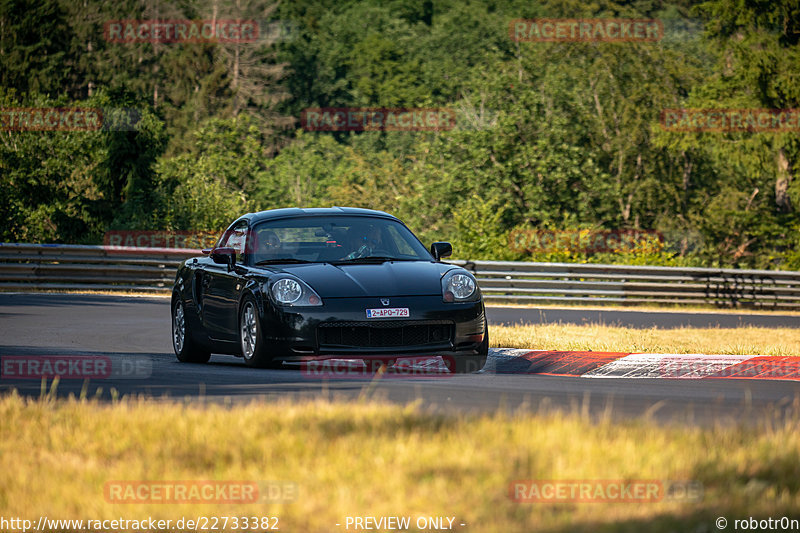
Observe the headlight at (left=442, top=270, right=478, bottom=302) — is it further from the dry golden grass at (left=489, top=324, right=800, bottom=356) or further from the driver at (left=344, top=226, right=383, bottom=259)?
the dry golden grass at (left=489, top=324, right=800, bottom=356)

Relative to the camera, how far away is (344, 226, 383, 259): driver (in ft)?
35.2

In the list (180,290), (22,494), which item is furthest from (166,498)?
(180,290)

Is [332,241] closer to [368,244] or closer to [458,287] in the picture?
[368,244]

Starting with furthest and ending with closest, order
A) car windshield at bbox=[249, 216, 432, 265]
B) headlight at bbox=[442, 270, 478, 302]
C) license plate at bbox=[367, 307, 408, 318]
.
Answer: car windshield at bbox=[249, 216, 432, 265], headlight at bbox=[442, 270, 478, 302], license plate at bbox=[367, 307, 408, 318]

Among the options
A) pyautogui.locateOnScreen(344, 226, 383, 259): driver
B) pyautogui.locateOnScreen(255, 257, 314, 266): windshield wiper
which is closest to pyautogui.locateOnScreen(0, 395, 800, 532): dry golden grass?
pyautogui.locateOnScreen(255, 257, 314, 266): windshield wiper

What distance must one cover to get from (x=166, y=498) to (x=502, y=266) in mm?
22239

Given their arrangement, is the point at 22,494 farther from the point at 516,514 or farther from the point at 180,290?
the point at 180,290

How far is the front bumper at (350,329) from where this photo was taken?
9461 millimetres

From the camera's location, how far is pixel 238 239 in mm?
11414

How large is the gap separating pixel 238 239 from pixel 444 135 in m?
32.7

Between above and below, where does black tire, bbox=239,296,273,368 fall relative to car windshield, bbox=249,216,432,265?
below

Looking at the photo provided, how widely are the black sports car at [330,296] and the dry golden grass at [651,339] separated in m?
2.41

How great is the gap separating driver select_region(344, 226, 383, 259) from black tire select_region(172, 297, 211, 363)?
1.93m

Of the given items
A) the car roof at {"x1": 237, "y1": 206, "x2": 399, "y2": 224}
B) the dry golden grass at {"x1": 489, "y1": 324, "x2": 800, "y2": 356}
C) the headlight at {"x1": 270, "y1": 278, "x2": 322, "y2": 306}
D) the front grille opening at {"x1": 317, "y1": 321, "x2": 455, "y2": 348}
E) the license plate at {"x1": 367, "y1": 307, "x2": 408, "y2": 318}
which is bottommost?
the dry golden grass at {"x1": 489, "y1": 324, "x2": 800, "y2": 356}
